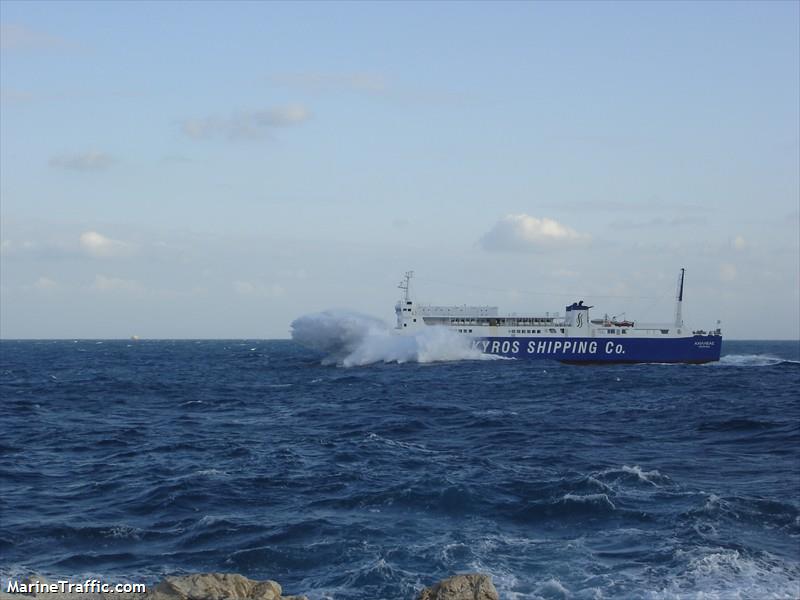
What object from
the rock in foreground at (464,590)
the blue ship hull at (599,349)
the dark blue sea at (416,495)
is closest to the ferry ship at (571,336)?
the blue ship hull at (599,349)

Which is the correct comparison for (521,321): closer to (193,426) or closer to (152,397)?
(152,397)

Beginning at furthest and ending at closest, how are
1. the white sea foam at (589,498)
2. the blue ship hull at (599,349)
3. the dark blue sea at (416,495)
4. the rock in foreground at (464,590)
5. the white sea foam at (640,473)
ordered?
the blue ship hull at (599,349)
the white sea foam at (640,473)
the white sea foam at (589,498)
the dark blue sea at (416,495)
the rock in foreground at (464,590)

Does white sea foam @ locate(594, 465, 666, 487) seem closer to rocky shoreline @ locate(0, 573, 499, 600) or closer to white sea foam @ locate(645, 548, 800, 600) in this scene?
white sea foam @ locate(645, 548, 800, 600)

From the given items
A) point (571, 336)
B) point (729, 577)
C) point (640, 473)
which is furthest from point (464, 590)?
point (571, 336)

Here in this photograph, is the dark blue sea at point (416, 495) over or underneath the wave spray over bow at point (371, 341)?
underneath

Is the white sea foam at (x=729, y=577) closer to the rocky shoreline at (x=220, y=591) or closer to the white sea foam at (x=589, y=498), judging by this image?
the white sea foam at (x=589, y=498)

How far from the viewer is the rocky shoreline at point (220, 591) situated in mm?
11273

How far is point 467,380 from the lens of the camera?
57312 mm

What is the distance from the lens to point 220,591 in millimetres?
11469

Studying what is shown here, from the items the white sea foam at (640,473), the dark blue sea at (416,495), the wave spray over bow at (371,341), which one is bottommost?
the dark blue sea at (416,495)

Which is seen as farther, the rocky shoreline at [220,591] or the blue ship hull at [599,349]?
the blue ship hull at [599,349]

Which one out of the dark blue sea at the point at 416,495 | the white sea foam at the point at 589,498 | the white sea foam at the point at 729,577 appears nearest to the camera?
the white sea foam at the point at 729,577

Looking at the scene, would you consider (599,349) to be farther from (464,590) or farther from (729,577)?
(464,590)

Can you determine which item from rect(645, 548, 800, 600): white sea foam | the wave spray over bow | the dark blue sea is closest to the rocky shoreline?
the dark blue sea
